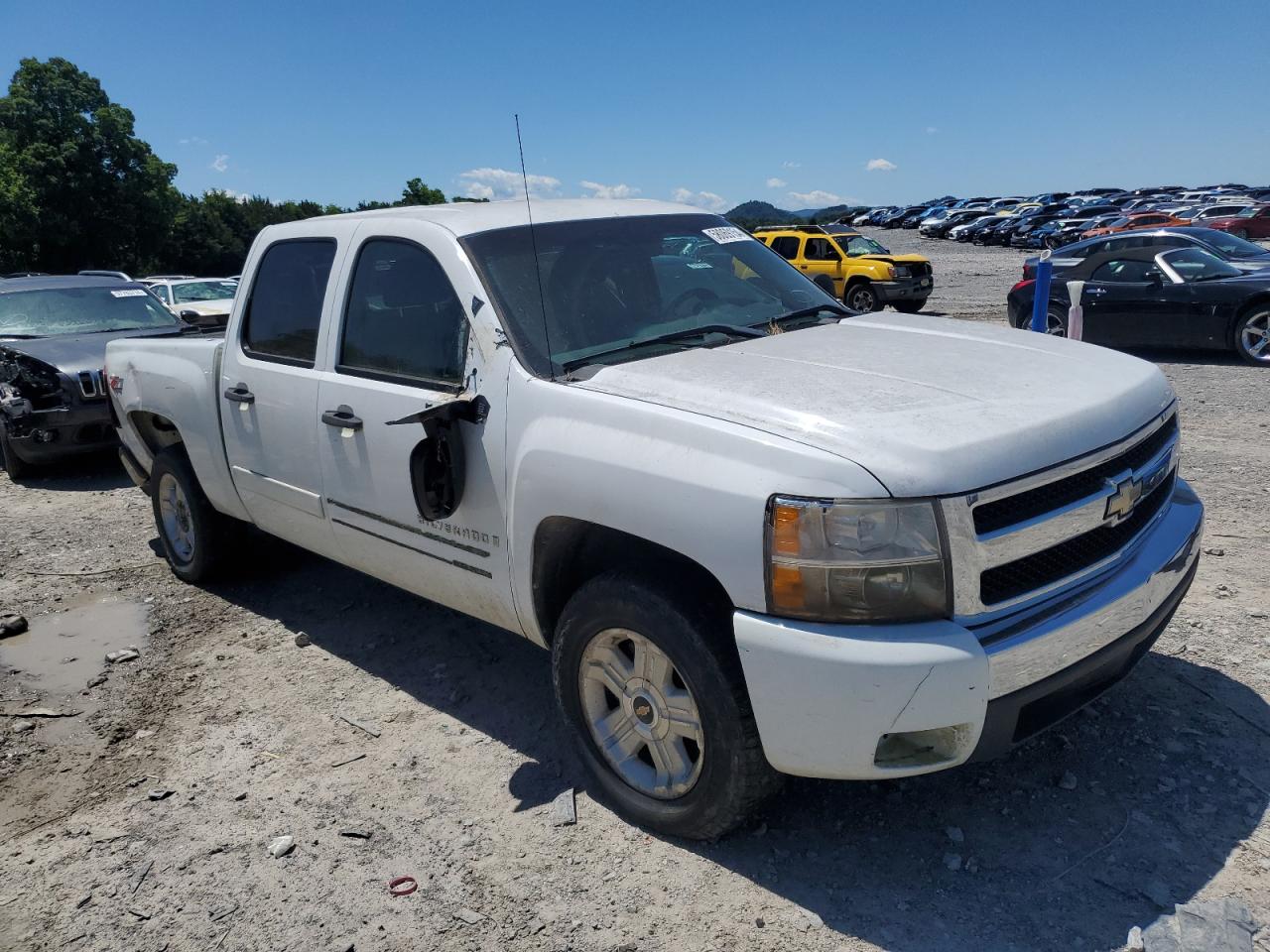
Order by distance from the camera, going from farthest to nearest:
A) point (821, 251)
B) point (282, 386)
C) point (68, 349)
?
1. point (821, 251)
2. point (68, 349)
3. point (282, 386)

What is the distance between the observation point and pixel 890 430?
8.16 ft

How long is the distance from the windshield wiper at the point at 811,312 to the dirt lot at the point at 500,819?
172 centimetres

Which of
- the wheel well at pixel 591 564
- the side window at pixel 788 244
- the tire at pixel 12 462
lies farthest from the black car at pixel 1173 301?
the tire at pixel 12 462

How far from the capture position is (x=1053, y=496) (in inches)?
103

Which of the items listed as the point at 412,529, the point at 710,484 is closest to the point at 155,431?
the point at 412,529

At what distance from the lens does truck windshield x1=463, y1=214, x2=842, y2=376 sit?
11.0 ft

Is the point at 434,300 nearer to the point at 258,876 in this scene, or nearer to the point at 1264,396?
the point at 258,876

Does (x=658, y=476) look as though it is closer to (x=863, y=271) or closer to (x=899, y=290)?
(x=899, y=290)

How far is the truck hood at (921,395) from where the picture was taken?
2436 millimetres

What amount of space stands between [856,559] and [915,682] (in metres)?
0.32

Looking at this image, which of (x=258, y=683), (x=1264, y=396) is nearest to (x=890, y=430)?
(x=258, y=683)

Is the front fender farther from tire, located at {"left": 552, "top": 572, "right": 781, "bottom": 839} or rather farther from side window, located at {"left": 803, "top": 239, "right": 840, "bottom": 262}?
side window, located at {"left": 803, "top": 239, "right": 840, "bottom": 262}

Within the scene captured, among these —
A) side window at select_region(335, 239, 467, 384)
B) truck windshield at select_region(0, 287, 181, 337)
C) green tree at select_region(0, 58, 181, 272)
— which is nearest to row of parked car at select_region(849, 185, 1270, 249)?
truck windshield at select_region(0, 287, 181, 337)

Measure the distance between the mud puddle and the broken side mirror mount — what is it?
2.00 metres
